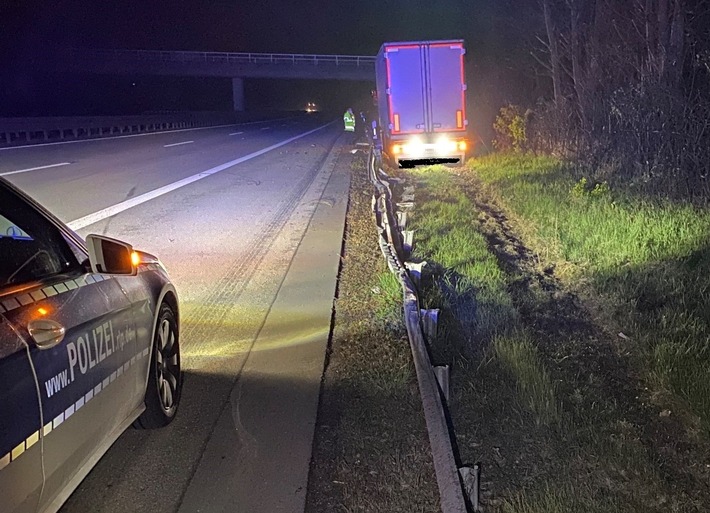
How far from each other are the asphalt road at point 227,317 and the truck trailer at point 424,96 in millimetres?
2834

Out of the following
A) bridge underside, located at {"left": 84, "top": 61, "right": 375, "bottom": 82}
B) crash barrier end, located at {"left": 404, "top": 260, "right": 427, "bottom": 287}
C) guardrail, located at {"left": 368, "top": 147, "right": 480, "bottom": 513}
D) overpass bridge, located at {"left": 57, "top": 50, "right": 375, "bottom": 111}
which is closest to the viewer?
guardrail, located at {"left": 368, "top": 147, "right": 480, "bottom": 513}

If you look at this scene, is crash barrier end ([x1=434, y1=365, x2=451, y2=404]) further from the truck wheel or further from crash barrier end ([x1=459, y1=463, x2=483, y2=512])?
the truck wheel

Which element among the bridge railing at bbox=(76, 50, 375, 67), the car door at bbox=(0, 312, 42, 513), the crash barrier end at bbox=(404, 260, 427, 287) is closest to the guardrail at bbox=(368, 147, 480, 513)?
the crash barrier end at bbox=(404, 260, 427, 287)

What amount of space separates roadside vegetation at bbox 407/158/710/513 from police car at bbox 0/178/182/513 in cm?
189

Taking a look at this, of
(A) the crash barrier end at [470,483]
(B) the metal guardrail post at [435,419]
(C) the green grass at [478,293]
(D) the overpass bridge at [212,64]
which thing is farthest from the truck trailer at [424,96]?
(D) the overpass bridge at [212,64]

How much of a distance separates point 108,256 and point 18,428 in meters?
1.14

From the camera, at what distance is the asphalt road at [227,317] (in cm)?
346

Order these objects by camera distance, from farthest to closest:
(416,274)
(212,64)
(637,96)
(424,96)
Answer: (212,64)
(424,96)
(637,96)
(416,274)

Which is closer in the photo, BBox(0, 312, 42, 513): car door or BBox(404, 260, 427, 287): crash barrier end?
BBox(0, 312, 42, 513): car door

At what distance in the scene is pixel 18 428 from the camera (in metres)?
2.18

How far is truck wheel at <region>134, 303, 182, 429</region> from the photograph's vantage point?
3.82 metres

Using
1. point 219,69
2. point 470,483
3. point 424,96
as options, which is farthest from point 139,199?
point 219,69

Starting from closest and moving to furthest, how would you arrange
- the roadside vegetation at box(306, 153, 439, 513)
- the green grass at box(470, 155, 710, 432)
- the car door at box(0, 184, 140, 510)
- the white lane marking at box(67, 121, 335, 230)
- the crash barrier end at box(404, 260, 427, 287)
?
the car door at box(0, 184, 140, 510) → the roadside vegetation at box(306, 153, 439, 513) → the green grass at box(470, 155, 710, 432) → the crash barrier end at box(404, 260, 427, 287) → the white lane marking at box(67, 121, 335, 230)

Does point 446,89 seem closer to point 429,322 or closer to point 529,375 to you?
point 429,322
